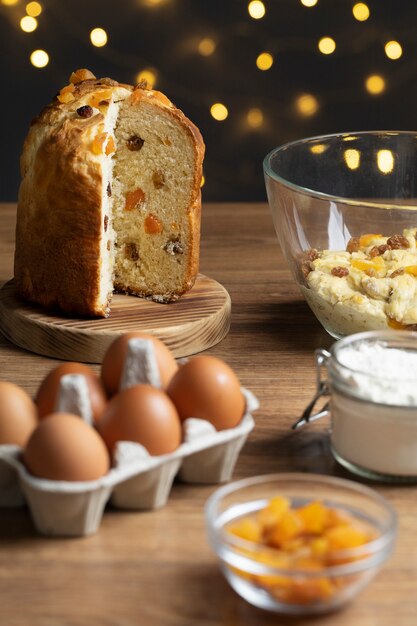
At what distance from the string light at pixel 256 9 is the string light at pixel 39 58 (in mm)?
663

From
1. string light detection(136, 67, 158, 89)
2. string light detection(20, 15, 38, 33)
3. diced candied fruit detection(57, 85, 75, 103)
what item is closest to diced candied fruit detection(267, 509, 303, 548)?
diced candied fruit detection(57, 85, 75, 103)

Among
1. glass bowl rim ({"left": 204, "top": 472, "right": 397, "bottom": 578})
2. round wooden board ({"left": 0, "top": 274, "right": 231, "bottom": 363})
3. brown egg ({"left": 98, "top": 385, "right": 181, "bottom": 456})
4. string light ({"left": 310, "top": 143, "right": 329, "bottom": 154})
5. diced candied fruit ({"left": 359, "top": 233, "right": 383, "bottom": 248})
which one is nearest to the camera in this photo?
glass bowl rim ({"left": 204, "top": 472, "right": 397, "bottom": 578})

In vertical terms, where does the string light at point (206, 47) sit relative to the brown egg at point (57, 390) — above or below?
above

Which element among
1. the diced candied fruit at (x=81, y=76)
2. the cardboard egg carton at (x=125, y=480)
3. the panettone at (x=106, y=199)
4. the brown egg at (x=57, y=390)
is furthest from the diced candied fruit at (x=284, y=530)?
the diced candied fruit at (x=81, y=76)

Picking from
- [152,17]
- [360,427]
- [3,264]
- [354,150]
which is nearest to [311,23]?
[152,17]

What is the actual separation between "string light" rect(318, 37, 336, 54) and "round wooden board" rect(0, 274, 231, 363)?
1.56m

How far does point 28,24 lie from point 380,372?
231 centimetres

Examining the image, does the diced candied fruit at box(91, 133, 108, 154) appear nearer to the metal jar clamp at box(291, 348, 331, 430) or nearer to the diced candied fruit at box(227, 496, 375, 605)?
the metal jar clamp at box(291, 348, 331, 430)

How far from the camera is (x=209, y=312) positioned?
2.04 metres

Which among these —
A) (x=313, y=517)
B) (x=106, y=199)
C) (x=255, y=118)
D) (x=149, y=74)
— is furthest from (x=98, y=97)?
(x=255, y=118)

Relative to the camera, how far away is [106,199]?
201cm

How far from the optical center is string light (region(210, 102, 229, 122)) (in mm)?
3492

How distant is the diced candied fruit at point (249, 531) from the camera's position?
3.91 feet

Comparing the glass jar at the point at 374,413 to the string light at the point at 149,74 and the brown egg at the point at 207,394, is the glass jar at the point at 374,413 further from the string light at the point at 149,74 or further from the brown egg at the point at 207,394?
the string light at the point at 149,74
